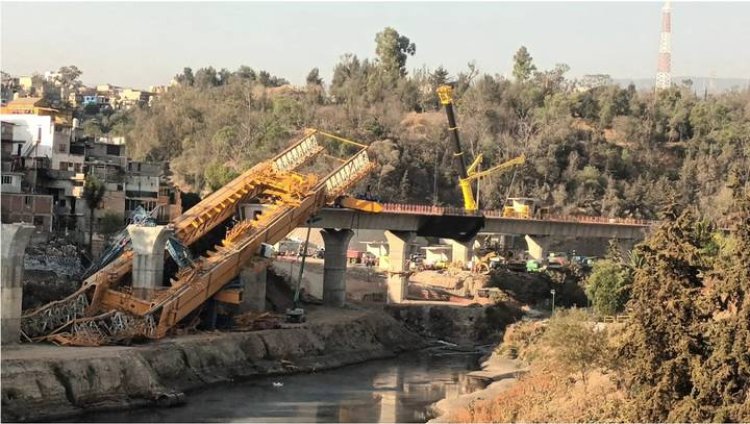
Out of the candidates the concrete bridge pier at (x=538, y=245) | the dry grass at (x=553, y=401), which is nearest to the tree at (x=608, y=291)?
the dry grass at (x=553, y=401)

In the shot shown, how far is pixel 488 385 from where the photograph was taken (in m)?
55.4

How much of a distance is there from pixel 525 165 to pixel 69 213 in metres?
67.0

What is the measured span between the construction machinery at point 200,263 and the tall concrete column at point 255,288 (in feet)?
3.85

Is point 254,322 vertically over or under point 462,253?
under

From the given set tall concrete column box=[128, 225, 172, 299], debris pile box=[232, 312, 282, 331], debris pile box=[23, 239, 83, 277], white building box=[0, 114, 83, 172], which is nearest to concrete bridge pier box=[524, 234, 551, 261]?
debris pile box=[232, 312, 282, 331]

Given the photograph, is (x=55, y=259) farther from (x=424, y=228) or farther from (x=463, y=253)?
(x=463, y=253)

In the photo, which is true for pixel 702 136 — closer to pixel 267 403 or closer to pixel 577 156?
pixel 577 156

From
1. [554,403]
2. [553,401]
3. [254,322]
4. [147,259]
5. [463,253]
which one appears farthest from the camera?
[463,253]

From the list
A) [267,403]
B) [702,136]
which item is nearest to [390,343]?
[267,403]

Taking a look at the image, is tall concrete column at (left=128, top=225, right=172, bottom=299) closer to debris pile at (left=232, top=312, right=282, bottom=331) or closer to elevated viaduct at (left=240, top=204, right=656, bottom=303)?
debris pile at (left=232, top=312, right=282, bottom=331)

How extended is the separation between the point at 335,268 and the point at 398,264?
6953mm

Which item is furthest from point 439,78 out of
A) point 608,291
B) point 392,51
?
point 608,291

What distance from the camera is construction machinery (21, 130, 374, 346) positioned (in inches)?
2084

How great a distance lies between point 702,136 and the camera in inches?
5935
